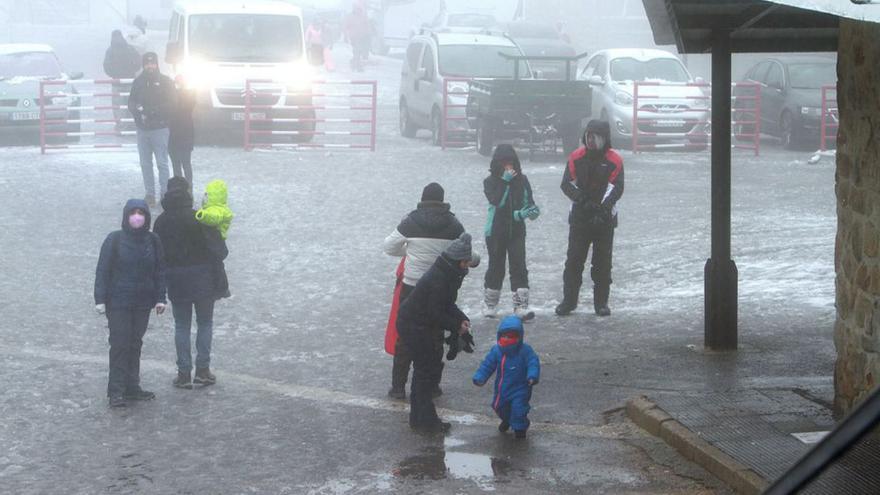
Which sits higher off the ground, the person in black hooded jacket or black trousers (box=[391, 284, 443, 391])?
the person in black hooded jacket

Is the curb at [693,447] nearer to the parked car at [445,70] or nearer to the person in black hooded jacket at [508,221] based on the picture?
the person in black hooded jacket at [508,221]

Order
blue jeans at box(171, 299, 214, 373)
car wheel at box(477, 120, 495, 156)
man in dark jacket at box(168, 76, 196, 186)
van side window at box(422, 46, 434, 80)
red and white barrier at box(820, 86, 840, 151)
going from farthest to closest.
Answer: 1. van side window at box(422, 46, 434, 80)
2. red and white barrier at box(820, 86, 840, 151)
3. car wheel at box(477, 120, 495, 156)
4. man in dark jacket at box(168, 76, 196, 186)
5. blue jeans at box(171, 299, 214, 373)

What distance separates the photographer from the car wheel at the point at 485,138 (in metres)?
23.9

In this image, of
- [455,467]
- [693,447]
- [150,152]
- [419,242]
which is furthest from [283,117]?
[693,447]

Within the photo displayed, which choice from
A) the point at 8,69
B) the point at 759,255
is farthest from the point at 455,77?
the point at 759,255

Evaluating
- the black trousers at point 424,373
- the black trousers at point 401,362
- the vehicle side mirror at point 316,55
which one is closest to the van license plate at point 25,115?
the vehicle side mirror at point 316,55

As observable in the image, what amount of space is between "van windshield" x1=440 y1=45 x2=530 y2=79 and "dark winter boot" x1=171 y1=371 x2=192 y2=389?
16.9 metres

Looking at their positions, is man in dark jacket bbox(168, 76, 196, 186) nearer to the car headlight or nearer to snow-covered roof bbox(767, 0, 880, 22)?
the car headlight

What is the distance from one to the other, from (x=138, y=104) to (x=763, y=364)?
398 inches

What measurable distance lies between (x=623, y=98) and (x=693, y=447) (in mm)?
18516

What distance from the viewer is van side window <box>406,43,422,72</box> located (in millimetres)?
27422

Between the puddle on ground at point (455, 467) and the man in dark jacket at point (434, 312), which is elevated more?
the man in dark jacket at point (434, 312)

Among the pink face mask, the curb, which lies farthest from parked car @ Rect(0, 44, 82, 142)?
the curb

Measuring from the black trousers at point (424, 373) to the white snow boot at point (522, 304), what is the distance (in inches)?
122
